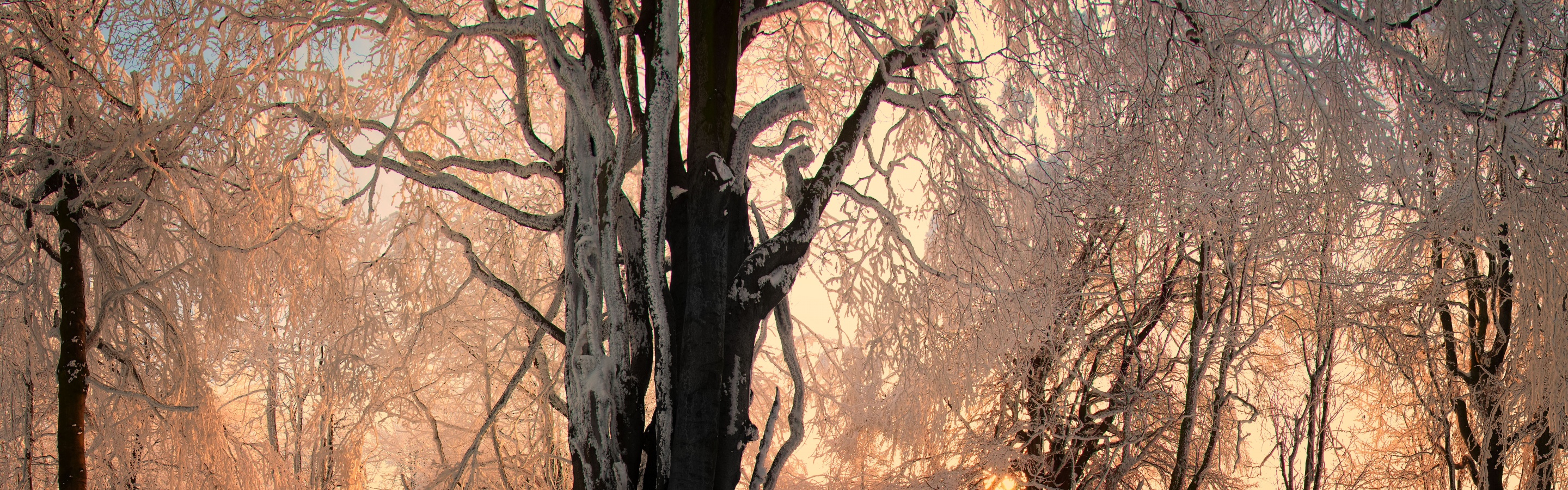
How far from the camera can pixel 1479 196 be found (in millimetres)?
2951

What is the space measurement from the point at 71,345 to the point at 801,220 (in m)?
3.64

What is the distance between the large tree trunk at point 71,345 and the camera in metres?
4.32

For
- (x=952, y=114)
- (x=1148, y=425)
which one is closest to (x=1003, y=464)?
(x=1148, y=425)

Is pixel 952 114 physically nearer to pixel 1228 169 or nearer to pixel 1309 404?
pixel 1228 169

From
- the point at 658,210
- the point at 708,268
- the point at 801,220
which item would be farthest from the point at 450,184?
the point at 801,220

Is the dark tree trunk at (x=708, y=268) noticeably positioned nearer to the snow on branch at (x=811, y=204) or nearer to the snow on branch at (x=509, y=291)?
the snow on branch at (x=811, y=204)

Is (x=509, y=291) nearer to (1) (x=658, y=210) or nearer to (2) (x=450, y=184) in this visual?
(2) (x=450, y=184)

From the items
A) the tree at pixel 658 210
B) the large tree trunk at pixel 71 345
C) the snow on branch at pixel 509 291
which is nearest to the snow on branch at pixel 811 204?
the tree at pixel 658 210

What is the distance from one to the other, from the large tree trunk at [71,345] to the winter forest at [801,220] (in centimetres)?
2

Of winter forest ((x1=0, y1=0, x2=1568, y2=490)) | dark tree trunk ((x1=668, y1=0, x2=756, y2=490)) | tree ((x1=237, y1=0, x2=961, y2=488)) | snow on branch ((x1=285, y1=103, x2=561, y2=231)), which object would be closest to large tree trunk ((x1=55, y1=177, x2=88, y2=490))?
winter forest ((x1=0, y1=0, x2=1568, y2=490))

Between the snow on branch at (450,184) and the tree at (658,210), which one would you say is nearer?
the tree at (658,210)

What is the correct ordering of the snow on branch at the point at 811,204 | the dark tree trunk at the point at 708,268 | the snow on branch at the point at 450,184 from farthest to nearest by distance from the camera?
the snow on branch at the point at 450,184 < the snow on branch at the point at 811,204 < the dark tree trunk at the point at 708,268

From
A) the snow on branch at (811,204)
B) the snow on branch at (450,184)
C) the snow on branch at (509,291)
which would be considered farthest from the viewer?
the snow on branch at (509,291)

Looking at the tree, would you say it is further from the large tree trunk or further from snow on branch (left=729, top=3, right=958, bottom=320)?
the large tree trunk
